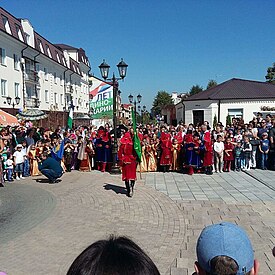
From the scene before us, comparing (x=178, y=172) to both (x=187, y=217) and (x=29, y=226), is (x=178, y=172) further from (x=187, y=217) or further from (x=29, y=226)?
(x=29, y=226)

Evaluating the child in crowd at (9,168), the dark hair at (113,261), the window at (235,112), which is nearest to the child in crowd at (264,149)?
the child in crowd at (9,168)

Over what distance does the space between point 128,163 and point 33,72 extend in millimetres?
30153

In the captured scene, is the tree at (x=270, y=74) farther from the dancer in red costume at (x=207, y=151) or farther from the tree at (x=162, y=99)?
the dancer in red costume at (x=207, y=151)

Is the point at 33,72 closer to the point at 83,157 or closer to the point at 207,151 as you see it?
the point at 83,157

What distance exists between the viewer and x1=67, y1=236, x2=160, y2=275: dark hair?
115 cm

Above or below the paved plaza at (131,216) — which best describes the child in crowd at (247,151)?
above

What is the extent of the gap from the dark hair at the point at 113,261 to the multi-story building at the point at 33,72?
21309 millimetres

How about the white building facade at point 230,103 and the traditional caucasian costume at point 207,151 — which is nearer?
the traditional caucasian costume at point 207,151

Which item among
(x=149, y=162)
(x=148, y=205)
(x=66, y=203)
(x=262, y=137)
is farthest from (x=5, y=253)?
(x=262, y=137)

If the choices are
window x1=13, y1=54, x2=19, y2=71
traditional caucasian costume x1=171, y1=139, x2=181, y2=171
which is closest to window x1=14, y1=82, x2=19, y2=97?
window x1=13, y1=54, x2=19, y2=71

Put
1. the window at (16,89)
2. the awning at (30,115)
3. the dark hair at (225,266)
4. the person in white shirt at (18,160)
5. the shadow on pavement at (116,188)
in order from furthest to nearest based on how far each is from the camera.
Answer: the window at (16,89) < the awning at (30,115) < the person in white shirt at (18,160) < the shadow on pavement at (116,188) < the dark hair at (225,266)

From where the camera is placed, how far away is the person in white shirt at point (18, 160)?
11.7 meters

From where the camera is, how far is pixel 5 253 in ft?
17.2

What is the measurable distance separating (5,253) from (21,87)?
98.3 feet
